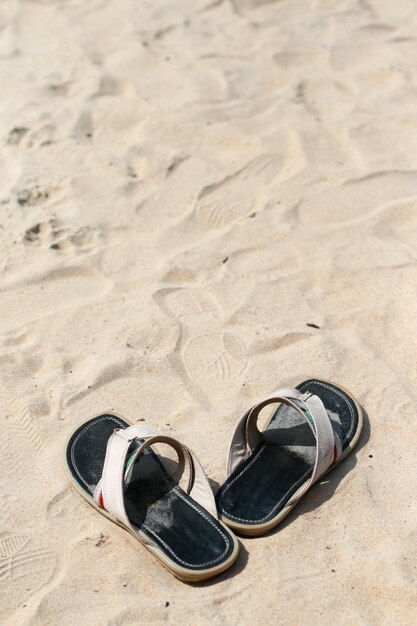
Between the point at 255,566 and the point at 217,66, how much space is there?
10.4ft

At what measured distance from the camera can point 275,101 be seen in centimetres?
412

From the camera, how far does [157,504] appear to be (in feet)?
7.46

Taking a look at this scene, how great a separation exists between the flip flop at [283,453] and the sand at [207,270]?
0.06 m

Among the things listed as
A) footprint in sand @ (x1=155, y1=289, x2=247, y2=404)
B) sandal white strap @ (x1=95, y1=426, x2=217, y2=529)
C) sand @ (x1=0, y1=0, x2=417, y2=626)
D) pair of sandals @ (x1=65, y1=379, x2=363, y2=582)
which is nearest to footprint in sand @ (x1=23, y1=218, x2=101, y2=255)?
sand @ (x1=0, y1=0, x2=417, y2=626)

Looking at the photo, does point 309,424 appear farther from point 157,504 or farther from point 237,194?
point 237,194

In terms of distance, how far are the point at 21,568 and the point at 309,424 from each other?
92cm

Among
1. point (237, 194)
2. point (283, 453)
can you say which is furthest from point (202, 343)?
point (237, 194)

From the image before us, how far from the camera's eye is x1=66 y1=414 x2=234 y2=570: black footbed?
2111 millimetres

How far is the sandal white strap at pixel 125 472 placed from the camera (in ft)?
7.14

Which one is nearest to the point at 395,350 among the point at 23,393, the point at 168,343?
the point at 168,343

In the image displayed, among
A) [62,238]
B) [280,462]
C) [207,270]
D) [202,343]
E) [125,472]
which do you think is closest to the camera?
[125,472]

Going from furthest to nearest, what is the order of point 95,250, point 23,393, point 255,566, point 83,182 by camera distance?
1. point 83,182
2. point 95,250
3. point 23,393
4. point 255,566

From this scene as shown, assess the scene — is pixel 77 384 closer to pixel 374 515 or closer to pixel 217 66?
pixel 374 515

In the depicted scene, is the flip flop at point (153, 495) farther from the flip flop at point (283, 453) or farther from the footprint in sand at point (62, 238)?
the footprint in sand at point (62, 238)
